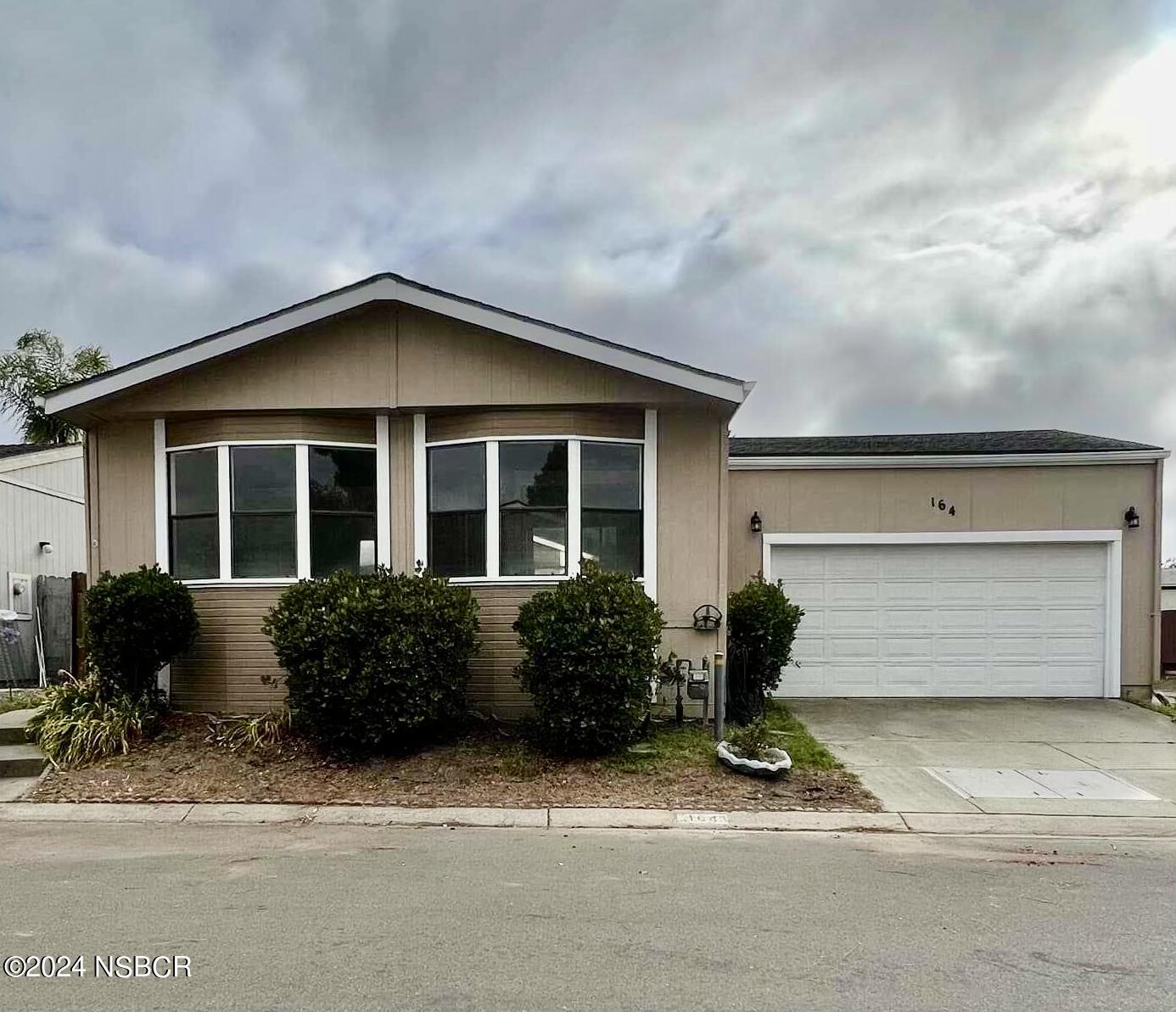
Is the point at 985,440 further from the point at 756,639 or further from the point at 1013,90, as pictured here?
the point at 756,639

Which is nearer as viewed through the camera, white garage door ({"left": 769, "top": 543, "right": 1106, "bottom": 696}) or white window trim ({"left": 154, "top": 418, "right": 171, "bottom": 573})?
white window trim ({"left": 154, "top": 418, "right": 171, "bottom": 573})

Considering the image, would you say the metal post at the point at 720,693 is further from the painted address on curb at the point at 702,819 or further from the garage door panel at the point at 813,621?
the garage door panel at the point at 813,621

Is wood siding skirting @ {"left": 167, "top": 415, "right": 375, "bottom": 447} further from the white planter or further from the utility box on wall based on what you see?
the utility box on wall

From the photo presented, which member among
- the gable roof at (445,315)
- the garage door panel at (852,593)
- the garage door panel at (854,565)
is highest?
the gable roof at (445,315)

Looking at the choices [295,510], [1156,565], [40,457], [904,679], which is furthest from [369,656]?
[40,457]

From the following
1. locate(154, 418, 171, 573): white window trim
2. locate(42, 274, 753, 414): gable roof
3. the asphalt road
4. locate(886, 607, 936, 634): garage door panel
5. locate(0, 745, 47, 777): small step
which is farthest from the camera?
locate(886, 607, 936, 634): garage door panel

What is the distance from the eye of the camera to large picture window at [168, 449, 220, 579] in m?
8.41

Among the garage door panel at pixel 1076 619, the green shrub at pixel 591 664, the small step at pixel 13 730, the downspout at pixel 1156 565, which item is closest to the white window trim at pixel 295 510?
the small step at pixel 13 730

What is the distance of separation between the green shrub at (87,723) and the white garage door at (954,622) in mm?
7768

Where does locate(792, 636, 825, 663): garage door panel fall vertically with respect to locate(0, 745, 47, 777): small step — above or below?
above

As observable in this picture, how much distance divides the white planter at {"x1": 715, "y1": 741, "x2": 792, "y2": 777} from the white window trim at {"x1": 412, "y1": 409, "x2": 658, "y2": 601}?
2.09m

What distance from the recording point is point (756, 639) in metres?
8.61

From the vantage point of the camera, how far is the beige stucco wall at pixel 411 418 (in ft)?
26.7

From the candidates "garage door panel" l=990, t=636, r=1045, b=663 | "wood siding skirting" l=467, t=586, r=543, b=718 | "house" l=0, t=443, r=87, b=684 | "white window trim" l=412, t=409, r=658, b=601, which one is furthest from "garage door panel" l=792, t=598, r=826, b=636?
"house" l=0, t=443, r=87, b=684
